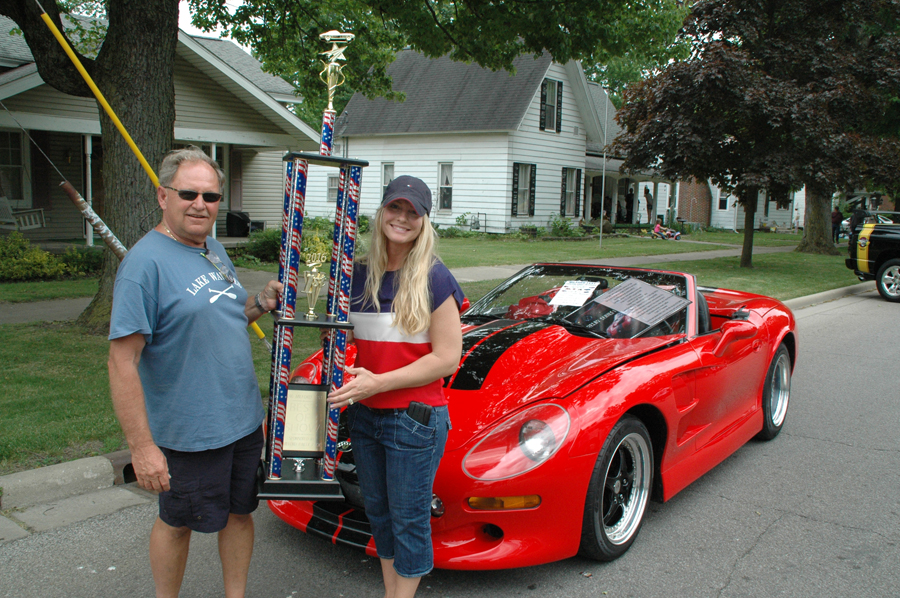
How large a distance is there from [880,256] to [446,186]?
1488cm

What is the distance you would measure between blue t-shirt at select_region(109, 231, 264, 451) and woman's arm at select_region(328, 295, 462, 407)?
39 cm

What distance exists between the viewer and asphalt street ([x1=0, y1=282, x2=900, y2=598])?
3004mm

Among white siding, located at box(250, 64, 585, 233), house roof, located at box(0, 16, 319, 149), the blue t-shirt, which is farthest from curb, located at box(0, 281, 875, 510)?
white siding, located at box(250, 64, 585, 233)

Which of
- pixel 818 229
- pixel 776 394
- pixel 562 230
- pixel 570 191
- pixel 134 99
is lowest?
pixel 776 394

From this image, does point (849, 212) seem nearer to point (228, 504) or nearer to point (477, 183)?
point (477, 183)

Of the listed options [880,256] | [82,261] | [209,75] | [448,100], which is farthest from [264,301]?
[448,100]

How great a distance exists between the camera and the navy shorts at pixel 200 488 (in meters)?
2.35

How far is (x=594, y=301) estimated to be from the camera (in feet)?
14.5

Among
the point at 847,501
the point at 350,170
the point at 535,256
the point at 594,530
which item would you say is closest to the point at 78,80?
the point at 350,170

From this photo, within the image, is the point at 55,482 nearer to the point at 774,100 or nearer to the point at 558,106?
the point at 774,100

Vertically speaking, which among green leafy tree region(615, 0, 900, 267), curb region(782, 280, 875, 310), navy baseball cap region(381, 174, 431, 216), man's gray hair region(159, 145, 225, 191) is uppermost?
green leafy tree region(615, 0, 900, 267)

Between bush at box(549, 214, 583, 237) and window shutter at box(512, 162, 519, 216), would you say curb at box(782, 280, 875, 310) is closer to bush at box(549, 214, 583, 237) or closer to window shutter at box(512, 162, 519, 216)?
bush at box(549, 214, 583, 237)

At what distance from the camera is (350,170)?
2506 millimetres

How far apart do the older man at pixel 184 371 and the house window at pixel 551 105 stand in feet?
77.0
